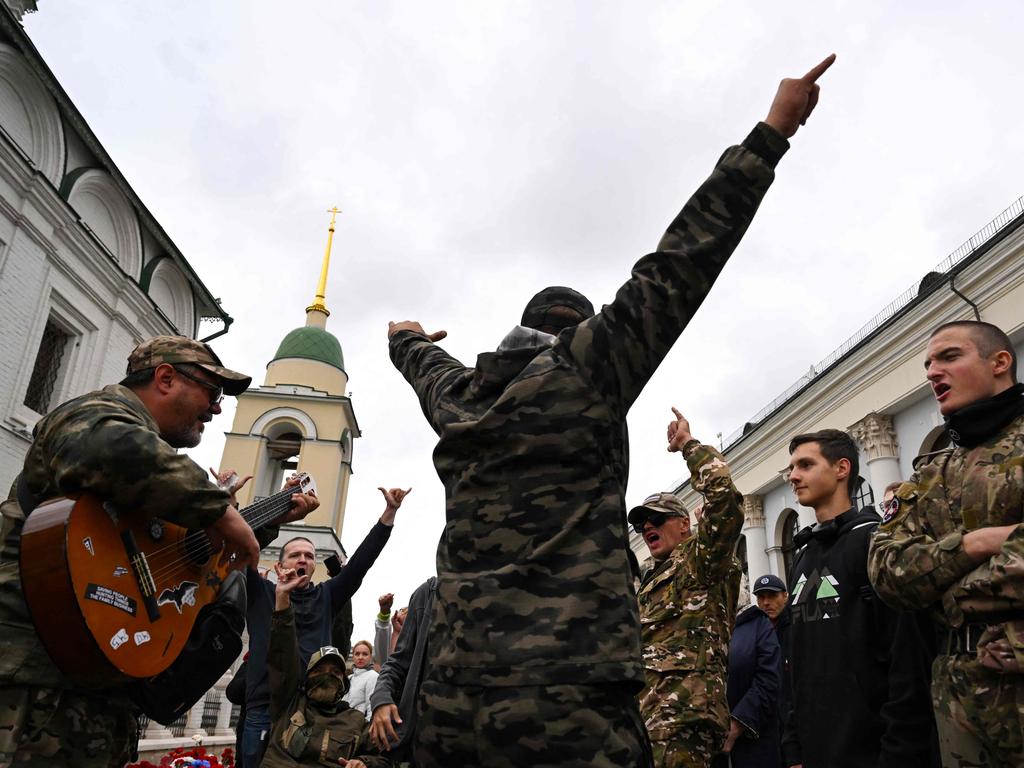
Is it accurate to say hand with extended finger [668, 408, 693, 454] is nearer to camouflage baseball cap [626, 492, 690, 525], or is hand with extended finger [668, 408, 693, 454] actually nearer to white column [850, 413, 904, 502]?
camouflage baseball cap [626, 492, 690, 525]

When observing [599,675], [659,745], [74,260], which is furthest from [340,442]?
[599,675]

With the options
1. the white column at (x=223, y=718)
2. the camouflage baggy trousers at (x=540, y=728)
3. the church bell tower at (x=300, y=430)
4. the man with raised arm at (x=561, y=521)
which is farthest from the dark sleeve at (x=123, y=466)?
the church bell tower at (x=300, y=430)

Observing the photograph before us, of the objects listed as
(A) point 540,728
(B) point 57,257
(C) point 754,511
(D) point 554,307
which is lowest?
(A) point 540,728

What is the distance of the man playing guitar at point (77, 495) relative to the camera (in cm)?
218

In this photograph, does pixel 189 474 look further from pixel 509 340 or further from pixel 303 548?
pixel 303 548

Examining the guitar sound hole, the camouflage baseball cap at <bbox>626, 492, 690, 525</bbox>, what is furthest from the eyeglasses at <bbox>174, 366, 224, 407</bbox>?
the camouflage baseball cap at <bbox>626, 492, 690, 525</bbox>

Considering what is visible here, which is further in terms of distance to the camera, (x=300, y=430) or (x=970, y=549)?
(x=300, y=430)

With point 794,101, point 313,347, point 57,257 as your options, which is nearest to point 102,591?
point 794,101

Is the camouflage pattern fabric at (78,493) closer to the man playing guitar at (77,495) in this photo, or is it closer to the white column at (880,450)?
the man playing guitar at (77,495)

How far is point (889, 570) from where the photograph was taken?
8.05ft

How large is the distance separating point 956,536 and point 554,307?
4.84 feet

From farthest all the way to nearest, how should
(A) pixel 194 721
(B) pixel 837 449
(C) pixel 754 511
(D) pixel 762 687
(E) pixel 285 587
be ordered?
1. (C) pixel 754 511
2. (A) pixel 194 721
3. (D) pixel 762 687
4. (E) pixel 285 587
5. (B) pixel 837 449

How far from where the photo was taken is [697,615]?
3.69 meters

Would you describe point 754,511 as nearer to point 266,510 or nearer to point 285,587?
point 285,587
